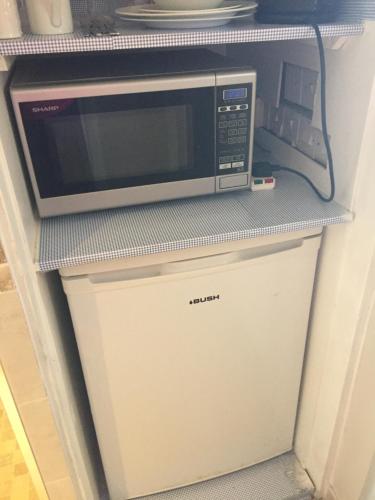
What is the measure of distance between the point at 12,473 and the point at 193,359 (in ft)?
2.65

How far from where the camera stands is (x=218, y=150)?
2.93 feet

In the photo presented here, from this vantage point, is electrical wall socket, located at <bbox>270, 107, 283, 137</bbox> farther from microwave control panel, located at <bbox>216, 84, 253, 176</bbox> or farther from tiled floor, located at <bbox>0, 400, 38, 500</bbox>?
tiled floor, located at <bbox>0, 400, 38, 500</bbox>

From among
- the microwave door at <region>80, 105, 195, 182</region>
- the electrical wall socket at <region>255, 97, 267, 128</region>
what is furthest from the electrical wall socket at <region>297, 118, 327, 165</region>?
the microwave door at <region>80, 105, 195, 182</region>

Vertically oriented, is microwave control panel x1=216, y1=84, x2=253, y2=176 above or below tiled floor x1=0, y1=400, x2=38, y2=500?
above

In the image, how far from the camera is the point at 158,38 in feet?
2.35

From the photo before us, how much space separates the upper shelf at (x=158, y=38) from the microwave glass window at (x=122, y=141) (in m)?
0.10

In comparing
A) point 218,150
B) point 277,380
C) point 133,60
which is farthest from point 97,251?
point 277,380

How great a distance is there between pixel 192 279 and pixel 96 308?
21cm

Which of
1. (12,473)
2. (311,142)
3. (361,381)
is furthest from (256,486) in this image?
(311,142)

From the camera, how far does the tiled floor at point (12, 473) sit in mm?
1306

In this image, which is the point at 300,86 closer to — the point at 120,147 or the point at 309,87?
the point at 309,87

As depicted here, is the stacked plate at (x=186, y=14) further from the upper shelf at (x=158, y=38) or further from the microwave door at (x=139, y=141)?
the microwave door at (x=139, y=141)

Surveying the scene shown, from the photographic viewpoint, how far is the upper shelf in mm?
663

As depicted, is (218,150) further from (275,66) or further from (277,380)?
(277,380)
